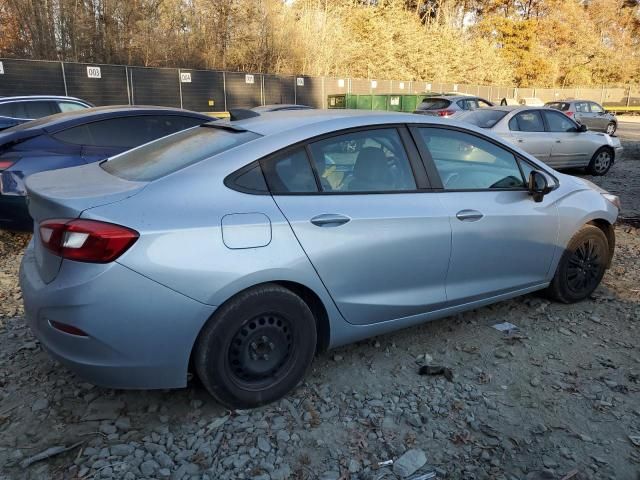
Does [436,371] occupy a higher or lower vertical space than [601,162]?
lower

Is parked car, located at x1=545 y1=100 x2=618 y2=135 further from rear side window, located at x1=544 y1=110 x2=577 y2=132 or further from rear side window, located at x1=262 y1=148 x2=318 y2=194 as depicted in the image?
rear side window, located at x1=262 y1=148 x2=318 y2=194

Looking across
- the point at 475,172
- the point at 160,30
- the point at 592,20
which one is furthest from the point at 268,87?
the point at 592,20

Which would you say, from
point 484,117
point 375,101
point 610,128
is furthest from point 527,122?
point 375,101

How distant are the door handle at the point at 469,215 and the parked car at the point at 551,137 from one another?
696cm

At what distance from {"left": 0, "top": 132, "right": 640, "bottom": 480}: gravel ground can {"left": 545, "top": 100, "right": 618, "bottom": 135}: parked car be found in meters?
20.1

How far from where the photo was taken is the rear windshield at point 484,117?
9.95 m

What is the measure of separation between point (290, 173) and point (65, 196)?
112cm

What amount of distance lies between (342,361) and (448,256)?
95 cm

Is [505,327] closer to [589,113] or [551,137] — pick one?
[551,137]

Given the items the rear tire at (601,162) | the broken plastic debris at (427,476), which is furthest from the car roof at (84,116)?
the rear tire at (601,162)

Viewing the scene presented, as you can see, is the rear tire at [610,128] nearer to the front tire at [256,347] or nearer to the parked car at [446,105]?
the parked car at [446,105]

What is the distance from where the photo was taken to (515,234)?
352 cm

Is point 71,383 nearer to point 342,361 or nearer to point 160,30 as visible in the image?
point 342,361

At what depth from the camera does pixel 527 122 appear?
1021 centimetres
